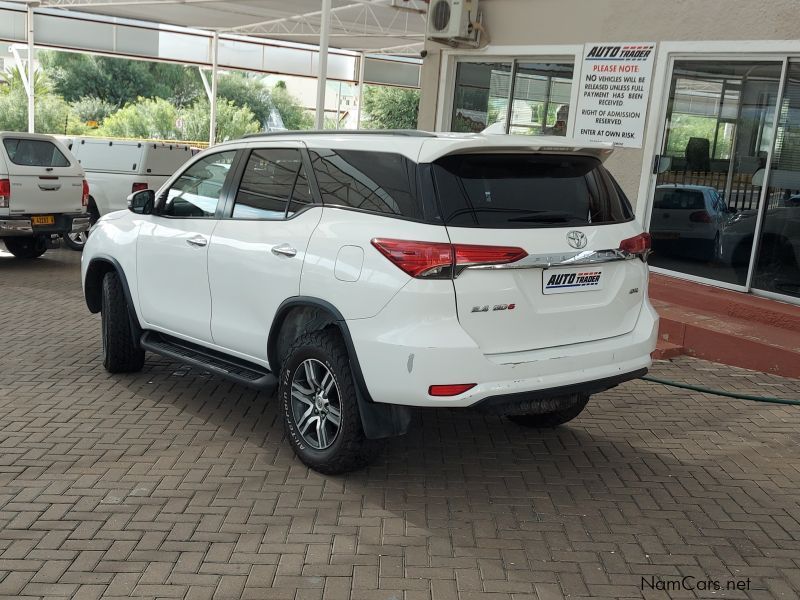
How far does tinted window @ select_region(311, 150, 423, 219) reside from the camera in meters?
4.33

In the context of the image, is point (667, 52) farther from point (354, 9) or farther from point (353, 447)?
point (354, 9)

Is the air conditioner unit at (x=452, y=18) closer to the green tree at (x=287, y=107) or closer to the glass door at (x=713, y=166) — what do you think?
the glass door at (x=713, y=166)

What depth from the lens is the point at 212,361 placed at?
5.55 meters

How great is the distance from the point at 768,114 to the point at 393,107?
61.7 m

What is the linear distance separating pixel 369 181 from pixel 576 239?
1118 millimetres

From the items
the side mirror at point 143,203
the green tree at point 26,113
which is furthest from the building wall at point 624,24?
the green tree at point 26,113

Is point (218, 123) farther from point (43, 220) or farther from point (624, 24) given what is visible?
point (624, 24)

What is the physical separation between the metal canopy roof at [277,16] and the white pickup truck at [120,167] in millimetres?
7285

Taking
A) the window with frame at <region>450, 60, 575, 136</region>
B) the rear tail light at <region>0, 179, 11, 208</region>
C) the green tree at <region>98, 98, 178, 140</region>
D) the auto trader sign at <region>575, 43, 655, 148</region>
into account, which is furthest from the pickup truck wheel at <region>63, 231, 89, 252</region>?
the green tree at <region>98, 98, 178, 140</region>

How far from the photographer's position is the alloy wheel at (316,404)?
4.64 meters

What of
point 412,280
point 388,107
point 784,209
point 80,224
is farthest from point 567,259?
point 388,107

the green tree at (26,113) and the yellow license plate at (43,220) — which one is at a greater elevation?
the green tree at (26,113)

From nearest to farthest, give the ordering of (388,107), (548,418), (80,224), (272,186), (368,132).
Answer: (368,132) < (272,186) < (548,418) < (80,224) < (388,107)

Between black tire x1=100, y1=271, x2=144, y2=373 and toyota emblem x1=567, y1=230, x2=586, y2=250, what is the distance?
347 centimetres
